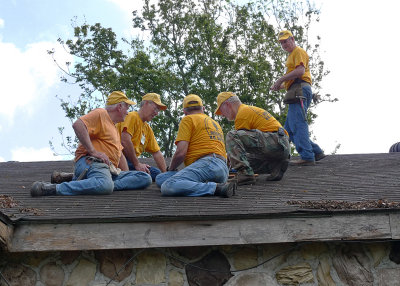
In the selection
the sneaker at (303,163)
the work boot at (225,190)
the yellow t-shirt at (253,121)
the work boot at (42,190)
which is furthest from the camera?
the sneaker at (303,163)

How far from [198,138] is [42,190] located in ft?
5.98

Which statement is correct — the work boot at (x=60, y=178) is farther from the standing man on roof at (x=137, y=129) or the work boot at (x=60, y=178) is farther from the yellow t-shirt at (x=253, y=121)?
the yellow t-shirt at (x=253, y=121)

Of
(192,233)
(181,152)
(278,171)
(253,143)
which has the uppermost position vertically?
(253,143)

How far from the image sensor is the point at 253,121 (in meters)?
7.84

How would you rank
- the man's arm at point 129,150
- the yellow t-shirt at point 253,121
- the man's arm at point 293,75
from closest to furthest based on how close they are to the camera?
the yellow t-shirt at point 253,121 → the man's arm at point 129,150 → the man's arm at point 293,75

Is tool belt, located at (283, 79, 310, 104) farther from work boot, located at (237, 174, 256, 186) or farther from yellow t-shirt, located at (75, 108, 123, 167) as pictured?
yellow t-shirt, located at (75, 108, 123, 167)

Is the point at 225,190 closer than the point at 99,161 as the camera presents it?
Yes

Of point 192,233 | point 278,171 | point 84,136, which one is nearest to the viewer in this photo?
point 192,233

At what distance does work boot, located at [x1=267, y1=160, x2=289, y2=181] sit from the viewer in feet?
26.0

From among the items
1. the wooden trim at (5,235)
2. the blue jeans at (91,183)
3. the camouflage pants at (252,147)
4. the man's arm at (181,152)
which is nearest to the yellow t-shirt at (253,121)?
the camouflage pants at (252,147)

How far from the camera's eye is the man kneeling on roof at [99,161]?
6844 millimetres

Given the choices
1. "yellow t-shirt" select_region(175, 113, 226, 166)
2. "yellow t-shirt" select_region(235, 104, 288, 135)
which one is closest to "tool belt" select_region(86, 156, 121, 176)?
"yellow t-shirt" select_region(175, 113, 226, 166)

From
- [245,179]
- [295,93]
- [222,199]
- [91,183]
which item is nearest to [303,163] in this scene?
[295,93]

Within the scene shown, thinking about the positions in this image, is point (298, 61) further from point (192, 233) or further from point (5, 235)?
point (5, 235)
